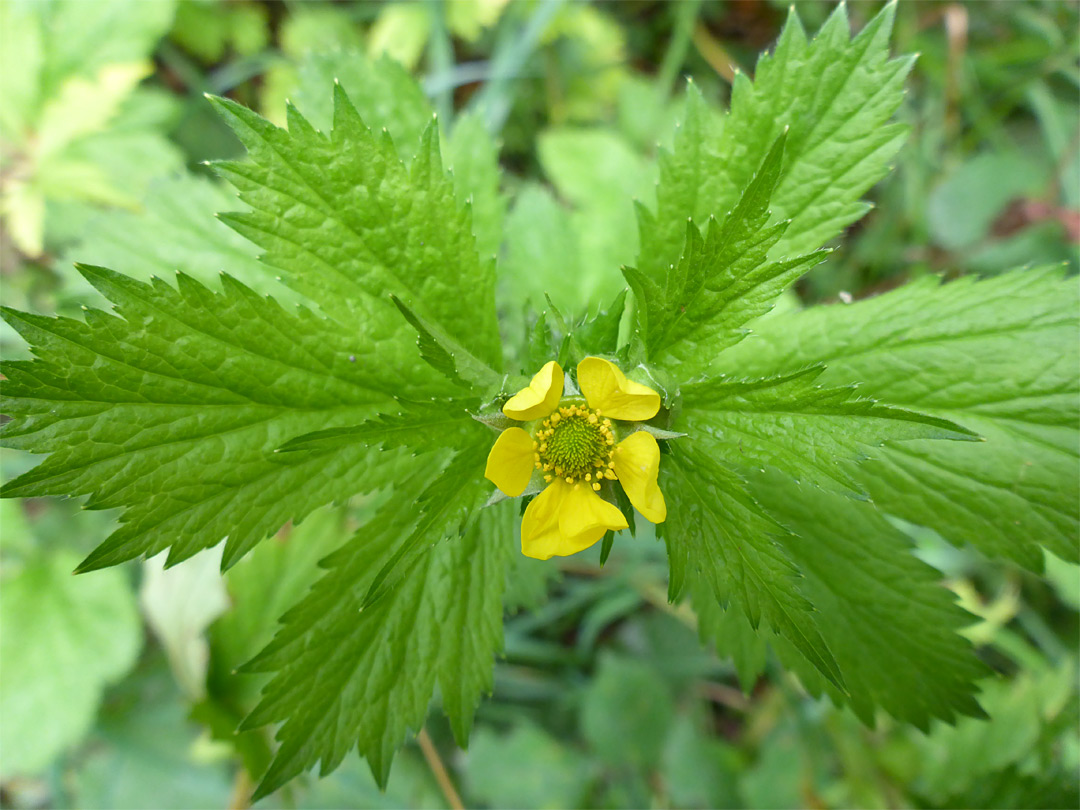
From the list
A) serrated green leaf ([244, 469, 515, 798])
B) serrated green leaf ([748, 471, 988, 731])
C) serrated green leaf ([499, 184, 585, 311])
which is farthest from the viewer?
serrated green leaf ([499, 184, 585, 311])

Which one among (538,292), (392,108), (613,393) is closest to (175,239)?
(392,108)

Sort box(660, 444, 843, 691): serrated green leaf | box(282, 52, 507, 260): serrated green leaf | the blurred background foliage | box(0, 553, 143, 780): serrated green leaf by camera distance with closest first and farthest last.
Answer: box(660, 444, 843, 691): serrated green leaf, box(282, 52, 507, 260): serrated green leaf, the blurred background foliage, box(0, 553, 143, 780): serrated green leaf

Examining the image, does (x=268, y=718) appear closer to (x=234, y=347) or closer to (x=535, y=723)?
(x=234, y=347)

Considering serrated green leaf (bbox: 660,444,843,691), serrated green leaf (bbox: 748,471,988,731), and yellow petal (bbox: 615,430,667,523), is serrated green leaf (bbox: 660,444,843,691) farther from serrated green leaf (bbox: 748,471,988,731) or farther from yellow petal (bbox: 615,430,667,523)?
serrated green leaf (bbox: 748,471,988,731)

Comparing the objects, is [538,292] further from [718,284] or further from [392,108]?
[718,284]

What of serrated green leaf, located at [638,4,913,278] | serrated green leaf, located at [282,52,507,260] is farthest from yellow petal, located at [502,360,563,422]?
serrated green leaf, located at [282,52,507,260]

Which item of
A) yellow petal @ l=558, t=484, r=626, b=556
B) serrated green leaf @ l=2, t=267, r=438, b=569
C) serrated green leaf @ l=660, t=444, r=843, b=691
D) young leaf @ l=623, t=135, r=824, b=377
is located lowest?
serrated green leaf @ l=660, t=444, r=843, b=691

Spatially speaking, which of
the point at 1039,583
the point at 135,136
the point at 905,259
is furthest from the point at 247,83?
the point at 1039,583
